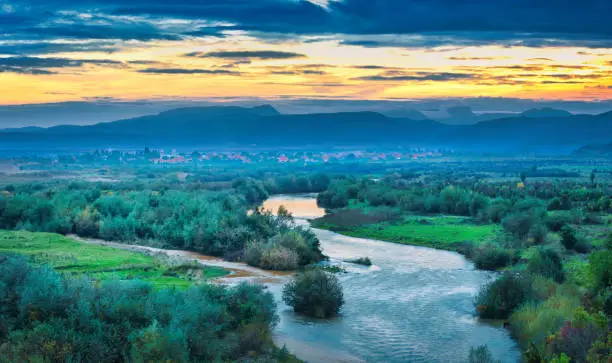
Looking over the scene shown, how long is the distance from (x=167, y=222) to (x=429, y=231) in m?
21.2

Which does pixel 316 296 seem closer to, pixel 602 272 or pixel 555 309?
pixel 555 309

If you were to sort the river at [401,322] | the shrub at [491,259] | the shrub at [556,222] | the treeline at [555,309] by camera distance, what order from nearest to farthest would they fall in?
the treeline at [555,309] → the river at [401,322] → the shrub at [491,259] → the shrub at [556,222]

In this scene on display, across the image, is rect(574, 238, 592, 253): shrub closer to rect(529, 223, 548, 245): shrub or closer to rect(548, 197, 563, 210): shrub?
rect(529, 223, 548, 245): shrub

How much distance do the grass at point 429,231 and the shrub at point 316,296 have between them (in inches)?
891

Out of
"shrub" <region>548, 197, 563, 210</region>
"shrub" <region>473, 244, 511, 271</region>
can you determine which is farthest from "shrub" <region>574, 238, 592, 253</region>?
"shrub" <region>548, 197, 563, 210</region>

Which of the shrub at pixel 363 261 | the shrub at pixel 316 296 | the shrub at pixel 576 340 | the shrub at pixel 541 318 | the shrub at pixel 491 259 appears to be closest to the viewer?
the shrub at pixel 576 340

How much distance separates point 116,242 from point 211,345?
35421 mm

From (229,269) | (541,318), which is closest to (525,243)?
(229,269)

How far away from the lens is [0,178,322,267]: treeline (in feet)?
162

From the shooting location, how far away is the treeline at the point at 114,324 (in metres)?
19.7

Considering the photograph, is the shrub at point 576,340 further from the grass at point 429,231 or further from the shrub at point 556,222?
the shrub at point 556,222

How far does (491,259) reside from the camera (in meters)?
43.7

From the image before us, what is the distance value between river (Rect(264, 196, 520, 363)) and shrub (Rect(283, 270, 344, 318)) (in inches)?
18.8

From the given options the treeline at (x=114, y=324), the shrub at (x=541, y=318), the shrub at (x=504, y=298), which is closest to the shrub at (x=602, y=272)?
the shrub at (x=541, y=318)
